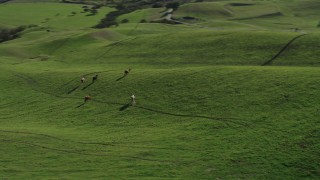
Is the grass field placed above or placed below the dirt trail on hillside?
below

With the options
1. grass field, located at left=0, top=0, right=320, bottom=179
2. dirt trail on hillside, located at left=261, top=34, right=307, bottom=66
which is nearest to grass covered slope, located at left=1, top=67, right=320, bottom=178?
grass field, located at left=0, top=0, right=320, bottom=179

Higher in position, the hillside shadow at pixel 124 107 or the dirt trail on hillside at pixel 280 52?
the dirt trail on hillside at pixel 280 52

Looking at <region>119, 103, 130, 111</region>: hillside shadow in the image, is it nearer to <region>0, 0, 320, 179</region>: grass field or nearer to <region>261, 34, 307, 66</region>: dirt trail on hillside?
<region>0, 0, 320, 179</region>: grass field

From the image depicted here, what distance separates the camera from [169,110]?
178 ft

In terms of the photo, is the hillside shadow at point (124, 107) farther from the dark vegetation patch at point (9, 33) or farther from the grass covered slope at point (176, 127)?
the dark vegetation patch at point (9, 33)

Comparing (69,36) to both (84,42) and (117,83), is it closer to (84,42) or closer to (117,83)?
(84,42)

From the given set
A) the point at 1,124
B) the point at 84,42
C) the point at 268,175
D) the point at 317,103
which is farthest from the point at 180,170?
the point at 84,42

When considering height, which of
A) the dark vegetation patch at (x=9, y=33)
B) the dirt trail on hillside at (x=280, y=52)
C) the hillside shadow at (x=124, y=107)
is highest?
the dirt trail on hillside at (x=280, y=52)

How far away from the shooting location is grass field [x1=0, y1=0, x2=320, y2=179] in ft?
131

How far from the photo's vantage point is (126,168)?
39.6 meters

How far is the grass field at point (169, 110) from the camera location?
39.8 metres

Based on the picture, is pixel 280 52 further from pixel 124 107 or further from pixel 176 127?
pixel 176 127

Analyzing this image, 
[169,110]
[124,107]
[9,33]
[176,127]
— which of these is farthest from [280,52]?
[9,33]

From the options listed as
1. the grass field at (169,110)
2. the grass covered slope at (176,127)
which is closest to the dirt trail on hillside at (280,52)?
the grass field at (169,110)
